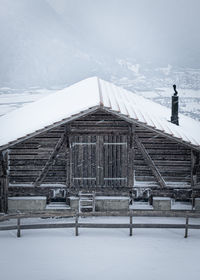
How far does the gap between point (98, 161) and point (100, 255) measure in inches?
164

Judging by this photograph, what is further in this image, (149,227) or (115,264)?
(149,227)

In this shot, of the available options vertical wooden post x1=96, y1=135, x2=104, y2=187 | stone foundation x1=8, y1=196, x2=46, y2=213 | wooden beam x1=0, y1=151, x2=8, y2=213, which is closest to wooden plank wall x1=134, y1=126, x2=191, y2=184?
vertical wooden post x1=96, y1=135, x2=104, y2=187

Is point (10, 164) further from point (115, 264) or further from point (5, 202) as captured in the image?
point (115, 264)

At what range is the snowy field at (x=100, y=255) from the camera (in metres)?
7.46

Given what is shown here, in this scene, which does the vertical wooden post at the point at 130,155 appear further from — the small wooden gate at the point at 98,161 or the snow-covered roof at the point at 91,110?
the snow-covered roof at the point at 91,110

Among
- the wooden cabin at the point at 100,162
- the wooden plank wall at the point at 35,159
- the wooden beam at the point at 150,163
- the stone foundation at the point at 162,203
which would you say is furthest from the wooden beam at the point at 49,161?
the stone foundation at the point at 162,203

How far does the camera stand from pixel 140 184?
12.1 meters

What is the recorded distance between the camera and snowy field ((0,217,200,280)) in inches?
294

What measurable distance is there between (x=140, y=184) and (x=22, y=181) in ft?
14.9

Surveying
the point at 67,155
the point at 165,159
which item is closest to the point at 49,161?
the point at 67,155

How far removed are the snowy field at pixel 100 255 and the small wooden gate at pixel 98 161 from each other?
85.0 inches

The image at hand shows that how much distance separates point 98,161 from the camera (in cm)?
1194

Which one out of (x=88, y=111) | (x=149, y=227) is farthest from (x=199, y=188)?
(x=88, y=111)

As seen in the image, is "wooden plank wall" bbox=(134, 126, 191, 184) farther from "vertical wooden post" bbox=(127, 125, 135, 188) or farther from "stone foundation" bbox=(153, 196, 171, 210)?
"stone foundation" bbox=(153, 196, 171, 210)
